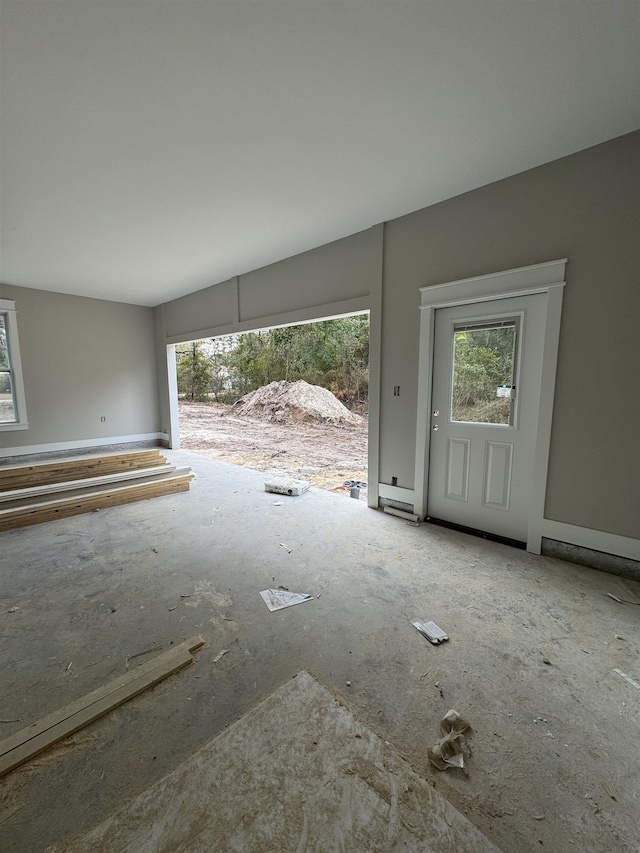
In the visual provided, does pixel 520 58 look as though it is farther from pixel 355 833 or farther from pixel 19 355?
pixel 19 355

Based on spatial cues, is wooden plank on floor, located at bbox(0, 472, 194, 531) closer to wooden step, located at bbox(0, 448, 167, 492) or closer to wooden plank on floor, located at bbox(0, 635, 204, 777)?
wooden step, located at bbox(0, 448, 167, 492)

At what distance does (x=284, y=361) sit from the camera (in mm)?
12875

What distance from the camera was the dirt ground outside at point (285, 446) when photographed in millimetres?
5754

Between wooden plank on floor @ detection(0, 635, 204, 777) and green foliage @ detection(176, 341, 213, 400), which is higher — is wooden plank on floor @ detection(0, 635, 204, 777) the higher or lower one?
the lower one

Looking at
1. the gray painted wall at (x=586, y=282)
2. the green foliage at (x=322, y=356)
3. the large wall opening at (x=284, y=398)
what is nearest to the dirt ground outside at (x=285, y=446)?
the large wall opening at (x=284, y=398)

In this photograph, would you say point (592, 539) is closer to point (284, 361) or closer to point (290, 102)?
point (290, 102)

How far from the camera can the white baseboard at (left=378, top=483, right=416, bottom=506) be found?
11.5ft

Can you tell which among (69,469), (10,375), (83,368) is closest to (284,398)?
(83,368)

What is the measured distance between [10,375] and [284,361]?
8.33 meters

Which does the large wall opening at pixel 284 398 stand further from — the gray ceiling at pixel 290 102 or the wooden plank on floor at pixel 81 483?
the gray ceiling at pixel 290 102

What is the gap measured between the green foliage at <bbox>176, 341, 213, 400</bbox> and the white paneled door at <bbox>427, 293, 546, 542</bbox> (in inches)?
529

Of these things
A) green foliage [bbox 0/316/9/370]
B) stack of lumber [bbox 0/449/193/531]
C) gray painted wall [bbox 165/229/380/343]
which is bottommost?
stack of lumber [bbox 0/449/193/531]

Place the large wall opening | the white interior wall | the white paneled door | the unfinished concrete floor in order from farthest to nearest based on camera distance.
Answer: the large wall opening
the white paneled door
the white interior wall
the unfinished concrete floor

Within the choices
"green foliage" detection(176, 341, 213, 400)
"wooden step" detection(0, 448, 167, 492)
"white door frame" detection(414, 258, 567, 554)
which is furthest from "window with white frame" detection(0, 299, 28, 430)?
"green foliage" detection(176, 341, 213, 400)
